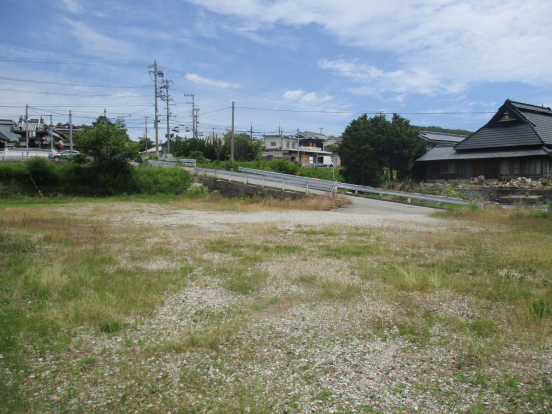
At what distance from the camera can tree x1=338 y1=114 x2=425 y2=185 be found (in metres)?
30.4

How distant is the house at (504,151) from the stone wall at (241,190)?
1560cm

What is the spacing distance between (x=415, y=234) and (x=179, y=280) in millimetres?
7170

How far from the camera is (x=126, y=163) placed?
25859mm

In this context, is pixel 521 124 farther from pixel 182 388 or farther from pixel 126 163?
pixel 182 388

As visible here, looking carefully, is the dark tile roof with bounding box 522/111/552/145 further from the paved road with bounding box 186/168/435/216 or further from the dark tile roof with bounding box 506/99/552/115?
the paved road with bounding box 186/168/435/216

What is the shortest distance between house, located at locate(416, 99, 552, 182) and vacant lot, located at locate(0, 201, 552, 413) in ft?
65.5

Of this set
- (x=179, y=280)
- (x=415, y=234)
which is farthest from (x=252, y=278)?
(x=415, y=234)

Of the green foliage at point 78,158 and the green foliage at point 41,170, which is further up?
the green foliage at point 78,158

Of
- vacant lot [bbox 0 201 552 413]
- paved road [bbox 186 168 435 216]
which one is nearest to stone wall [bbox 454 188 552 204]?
paved road [bbox 186 168 435 216]

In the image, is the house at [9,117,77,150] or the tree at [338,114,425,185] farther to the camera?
the house at [9,117,77,150]

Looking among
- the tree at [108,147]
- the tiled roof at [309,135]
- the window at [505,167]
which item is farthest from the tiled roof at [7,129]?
the window at [505,167]

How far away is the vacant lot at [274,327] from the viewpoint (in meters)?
3.23

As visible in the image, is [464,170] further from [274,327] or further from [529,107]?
[274,327]

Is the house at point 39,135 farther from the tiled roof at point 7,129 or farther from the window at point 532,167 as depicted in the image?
the window at point 532,167
